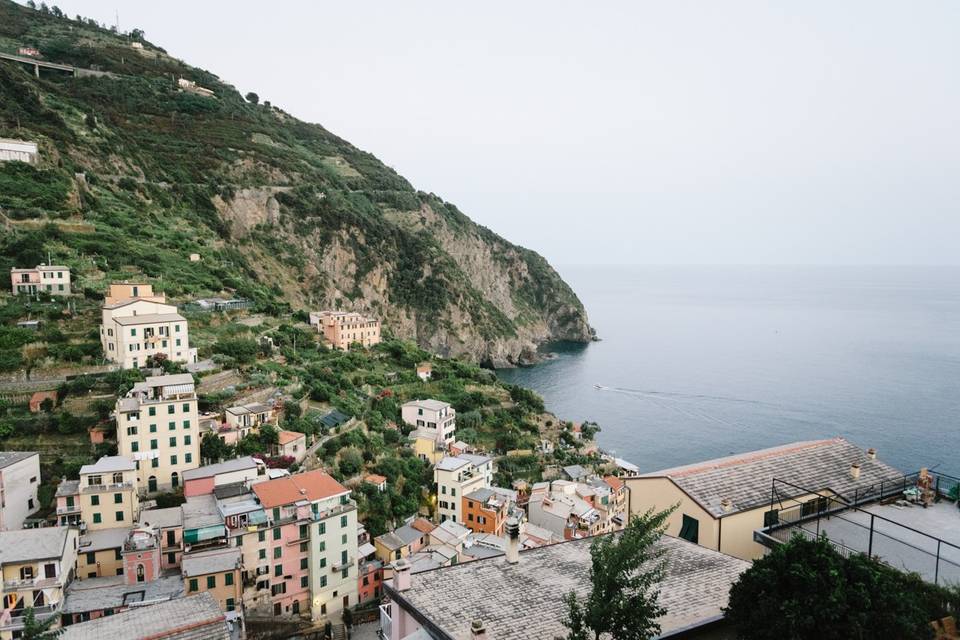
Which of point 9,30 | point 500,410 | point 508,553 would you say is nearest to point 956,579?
point 508,553

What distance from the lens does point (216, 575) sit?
17312mm

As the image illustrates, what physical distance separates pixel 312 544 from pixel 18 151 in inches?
1441

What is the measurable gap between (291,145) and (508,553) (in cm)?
8320

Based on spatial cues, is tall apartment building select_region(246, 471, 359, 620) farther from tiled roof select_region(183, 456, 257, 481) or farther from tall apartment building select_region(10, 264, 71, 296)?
tall apartment building select_region(10, 264, 71, 296)

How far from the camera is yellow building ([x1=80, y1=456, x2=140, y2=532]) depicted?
18.3m

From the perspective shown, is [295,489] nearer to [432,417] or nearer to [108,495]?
[108,495]

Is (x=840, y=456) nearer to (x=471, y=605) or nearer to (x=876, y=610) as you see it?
(x=876, y=610)

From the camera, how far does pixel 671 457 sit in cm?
4112

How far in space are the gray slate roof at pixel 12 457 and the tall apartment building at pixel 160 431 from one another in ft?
8.46

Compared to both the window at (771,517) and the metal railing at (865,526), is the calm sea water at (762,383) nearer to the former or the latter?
the metal railing at (865,526)

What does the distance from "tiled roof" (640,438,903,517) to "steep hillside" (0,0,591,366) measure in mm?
30306

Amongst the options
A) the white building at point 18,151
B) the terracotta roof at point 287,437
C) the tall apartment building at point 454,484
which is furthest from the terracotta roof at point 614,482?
the white building at point 18,151

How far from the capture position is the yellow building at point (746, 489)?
32.1ft

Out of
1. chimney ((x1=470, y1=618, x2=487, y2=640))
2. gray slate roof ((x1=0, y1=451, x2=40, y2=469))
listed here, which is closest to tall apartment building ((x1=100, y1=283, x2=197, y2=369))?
gray slate roof ((x1=0, y1=451, x2=40, y2=469))
